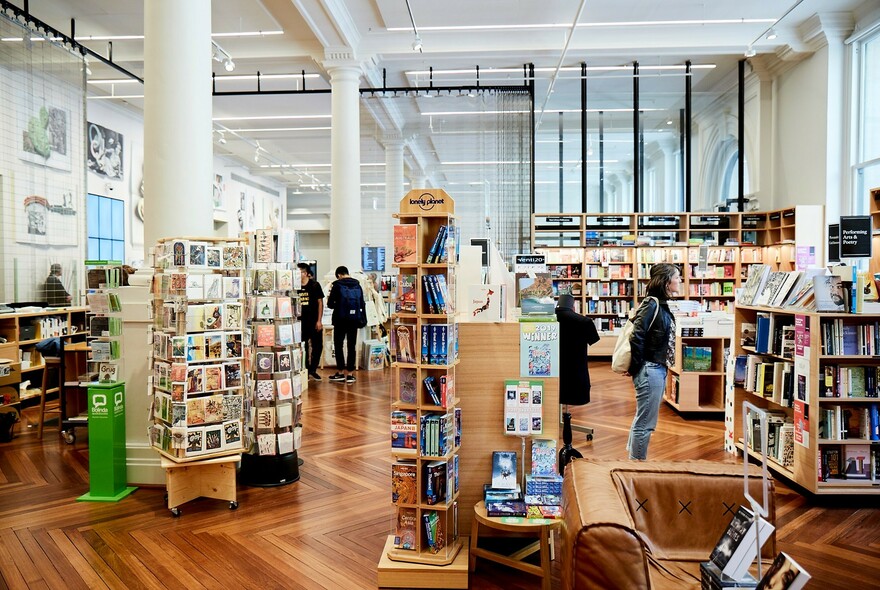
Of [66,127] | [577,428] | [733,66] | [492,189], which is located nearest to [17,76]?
[66,127]

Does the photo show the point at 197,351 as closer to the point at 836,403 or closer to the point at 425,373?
the point at 425,373

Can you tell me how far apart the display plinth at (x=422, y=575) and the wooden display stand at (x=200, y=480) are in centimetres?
147

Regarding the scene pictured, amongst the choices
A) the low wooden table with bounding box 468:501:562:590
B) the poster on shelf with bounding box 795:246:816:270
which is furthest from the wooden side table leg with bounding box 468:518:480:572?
the poster on shelf with bounding box 795:246:816:270

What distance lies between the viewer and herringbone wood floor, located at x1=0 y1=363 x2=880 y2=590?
3.07 m

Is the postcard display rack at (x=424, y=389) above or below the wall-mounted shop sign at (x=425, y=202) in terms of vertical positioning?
below

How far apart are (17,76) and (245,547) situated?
23.5ft

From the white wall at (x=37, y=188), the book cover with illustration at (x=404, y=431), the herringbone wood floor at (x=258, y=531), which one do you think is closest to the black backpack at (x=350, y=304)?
the herringbone wood floor at (x=258, y=531)

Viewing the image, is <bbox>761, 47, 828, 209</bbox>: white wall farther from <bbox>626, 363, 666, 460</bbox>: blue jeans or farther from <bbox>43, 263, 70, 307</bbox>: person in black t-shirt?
<bbox>43, 263, 70, 307</bbox>: person in black t-shirt

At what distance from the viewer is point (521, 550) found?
10.5ft

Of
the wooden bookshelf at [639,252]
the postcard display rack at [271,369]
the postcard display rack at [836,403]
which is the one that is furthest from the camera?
the wooden bookshelf at [639,252]

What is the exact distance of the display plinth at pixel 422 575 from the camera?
2943 mm

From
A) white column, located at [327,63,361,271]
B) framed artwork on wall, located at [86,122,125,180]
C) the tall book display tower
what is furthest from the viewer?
framed artwork on wall, located at [86,122,125,180]

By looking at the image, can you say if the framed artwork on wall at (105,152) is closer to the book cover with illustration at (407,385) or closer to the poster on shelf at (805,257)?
the book cover with illustration at (407,385)

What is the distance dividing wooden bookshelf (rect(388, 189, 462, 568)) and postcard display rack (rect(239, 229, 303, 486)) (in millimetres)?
1557
